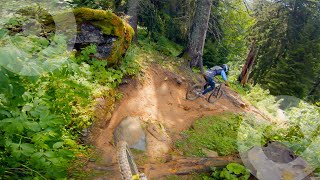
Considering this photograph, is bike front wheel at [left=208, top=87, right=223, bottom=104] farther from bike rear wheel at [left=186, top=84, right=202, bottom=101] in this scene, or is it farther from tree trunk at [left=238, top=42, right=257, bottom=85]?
tree trunk at [left=238, top=42, right=257, bottom=85]

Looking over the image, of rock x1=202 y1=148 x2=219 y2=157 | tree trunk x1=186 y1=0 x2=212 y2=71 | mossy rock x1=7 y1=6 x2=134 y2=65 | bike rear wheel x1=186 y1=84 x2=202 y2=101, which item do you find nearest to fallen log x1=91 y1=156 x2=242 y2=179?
rock x1=202 y1=148 x2=219 y2=157

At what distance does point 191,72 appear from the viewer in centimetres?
1311

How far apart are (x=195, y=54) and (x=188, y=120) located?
5.56 metres

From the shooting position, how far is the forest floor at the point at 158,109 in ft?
19.8

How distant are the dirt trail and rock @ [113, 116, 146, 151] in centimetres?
15

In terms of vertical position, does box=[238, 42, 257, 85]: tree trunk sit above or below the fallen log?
below

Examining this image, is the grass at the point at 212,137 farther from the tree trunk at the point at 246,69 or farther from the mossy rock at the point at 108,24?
the tree trunk at the point at 246,69

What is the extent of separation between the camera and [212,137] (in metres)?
7.81

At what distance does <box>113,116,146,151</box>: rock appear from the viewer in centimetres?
637

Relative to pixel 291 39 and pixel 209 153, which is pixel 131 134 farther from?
pixel 291 39

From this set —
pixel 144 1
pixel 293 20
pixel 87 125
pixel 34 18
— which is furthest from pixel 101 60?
pixel 293 20

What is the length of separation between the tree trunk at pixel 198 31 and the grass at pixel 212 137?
4845 mm

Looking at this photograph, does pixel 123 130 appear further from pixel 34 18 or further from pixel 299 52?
pixel 299 52

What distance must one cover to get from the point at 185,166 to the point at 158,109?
133 inches
